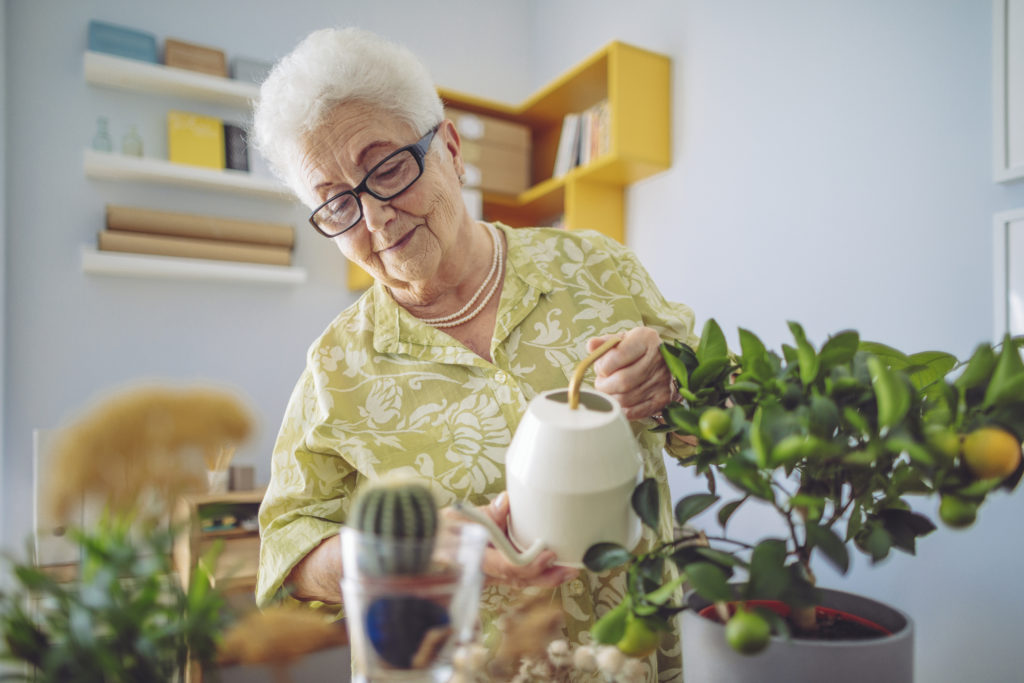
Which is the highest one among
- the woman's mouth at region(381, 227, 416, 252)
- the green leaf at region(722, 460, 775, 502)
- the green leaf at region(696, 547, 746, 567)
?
the woman's mouth at region(381, 227, 416, 252)

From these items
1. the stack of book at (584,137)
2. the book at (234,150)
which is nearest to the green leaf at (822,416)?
the stack of book at (584,137)

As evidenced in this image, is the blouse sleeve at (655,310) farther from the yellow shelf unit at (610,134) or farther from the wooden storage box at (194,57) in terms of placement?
the wooden storage box at (194,57)

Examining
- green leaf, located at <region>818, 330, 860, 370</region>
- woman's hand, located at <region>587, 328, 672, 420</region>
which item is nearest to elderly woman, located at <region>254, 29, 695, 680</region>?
woman's hand, located at <region>587, 328, 672, 420</region>

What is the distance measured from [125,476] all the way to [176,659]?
0.11m

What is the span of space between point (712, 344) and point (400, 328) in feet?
1.72

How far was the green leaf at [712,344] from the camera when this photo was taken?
0.58 m

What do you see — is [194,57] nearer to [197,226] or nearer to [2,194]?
[197,226]

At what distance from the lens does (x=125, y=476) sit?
350 millimetres

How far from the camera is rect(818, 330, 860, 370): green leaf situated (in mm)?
509

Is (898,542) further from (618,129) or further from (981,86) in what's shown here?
(618,129)

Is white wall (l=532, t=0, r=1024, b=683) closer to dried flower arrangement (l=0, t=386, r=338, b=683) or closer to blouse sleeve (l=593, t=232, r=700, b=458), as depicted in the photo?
blouse sleeve (l=593, t=232, r=700, b=458)

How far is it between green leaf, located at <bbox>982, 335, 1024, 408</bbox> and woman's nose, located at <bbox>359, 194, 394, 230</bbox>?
71 centimetres

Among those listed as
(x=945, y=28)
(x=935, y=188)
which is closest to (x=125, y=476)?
(x=935, y=188)

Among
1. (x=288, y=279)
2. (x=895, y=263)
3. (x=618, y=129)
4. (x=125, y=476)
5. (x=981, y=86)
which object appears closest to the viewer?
(x=125, y=476)
